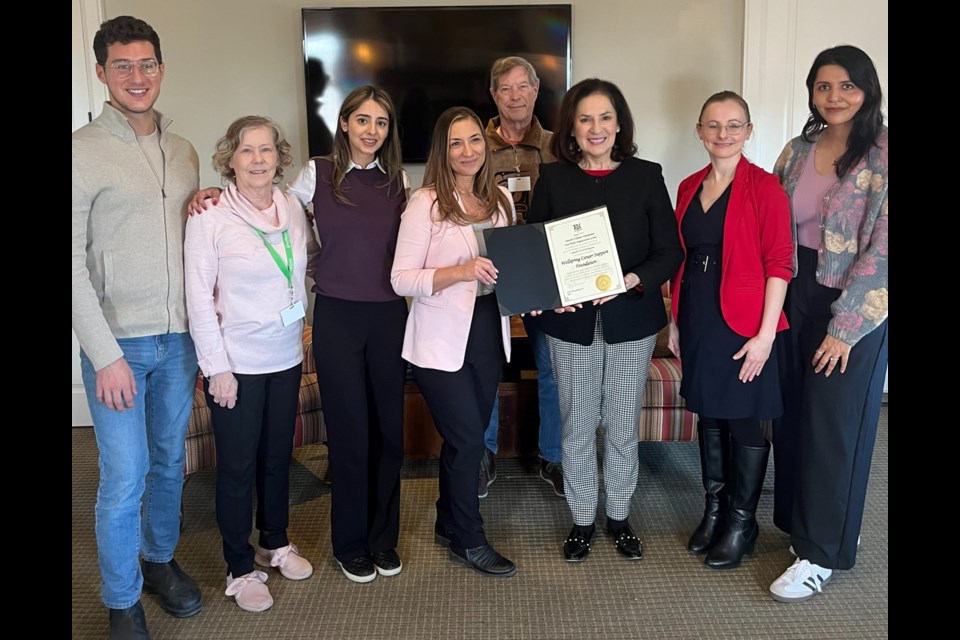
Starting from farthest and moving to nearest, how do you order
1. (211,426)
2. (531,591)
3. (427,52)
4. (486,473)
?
(427,52) < (486,473) < (211,426) < (531,591)

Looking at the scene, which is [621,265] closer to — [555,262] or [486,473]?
[555,262]

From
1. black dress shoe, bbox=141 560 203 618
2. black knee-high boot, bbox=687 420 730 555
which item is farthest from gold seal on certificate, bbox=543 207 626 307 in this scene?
black dress shoe, bbox=141 560 203 618

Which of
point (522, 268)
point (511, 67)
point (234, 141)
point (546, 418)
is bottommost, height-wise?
point (546, 418)

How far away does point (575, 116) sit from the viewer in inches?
85.4

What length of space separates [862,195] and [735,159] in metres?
0.36

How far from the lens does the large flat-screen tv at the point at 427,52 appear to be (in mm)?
3662

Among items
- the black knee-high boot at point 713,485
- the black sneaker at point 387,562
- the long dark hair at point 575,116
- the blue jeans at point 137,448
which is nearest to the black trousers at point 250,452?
the blue jeans at point 137,448

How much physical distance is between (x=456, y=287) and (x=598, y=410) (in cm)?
63

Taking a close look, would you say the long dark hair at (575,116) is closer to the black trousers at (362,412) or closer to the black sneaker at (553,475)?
the black trousers at (362,412)

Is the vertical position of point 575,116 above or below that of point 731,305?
above

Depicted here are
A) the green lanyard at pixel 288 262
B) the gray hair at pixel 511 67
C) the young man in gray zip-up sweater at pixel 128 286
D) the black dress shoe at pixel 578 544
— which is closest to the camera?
the young man in gray zip-up sweater at pixel 128 286

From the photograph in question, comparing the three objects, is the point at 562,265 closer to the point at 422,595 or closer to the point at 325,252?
the point at 325,252

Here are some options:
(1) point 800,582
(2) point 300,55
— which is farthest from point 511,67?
(1) point 800,582

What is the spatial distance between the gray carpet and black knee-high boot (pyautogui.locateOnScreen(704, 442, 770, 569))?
0.05 m
